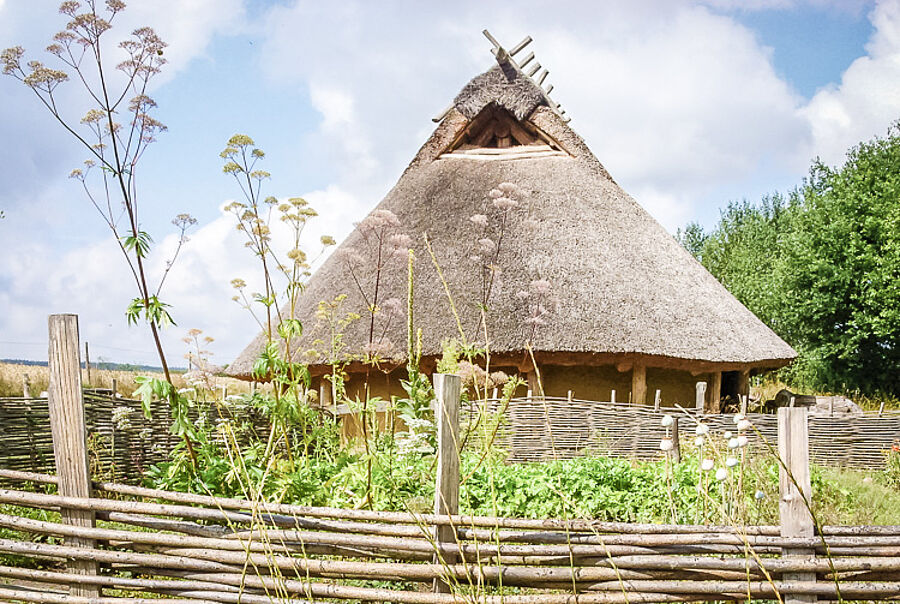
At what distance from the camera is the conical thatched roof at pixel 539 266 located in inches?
366

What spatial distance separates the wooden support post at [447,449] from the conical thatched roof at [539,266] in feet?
18.5

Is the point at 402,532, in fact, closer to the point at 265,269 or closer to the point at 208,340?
the point at 265,269

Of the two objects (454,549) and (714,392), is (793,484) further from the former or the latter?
(714,392)

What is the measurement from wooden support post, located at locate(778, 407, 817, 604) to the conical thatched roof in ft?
18.6

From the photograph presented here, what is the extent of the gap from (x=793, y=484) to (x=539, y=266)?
23.8 ft

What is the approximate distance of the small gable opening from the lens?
40.1 ft

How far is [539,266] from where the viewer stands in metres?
9.88

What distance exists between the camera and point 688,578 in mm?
2828

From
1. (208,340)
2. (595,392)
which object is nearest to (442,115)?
(595,392)

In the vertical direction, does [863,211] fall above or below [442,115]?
below

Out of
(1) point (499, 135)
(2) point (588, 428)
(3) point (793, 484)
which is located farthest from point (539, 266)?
(3) point (793, 484)

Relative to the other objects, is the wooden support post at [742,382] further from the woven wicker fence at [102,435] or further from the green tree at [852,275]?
the woven wicker fence at [102,435]

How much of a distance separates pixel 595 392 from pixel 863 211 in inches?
353

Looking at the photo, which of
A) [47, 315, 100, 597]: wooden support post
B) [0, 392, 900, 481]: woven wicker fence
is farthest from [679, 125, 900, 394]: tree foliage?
[47, 315, 100, 597]: wooden support post
